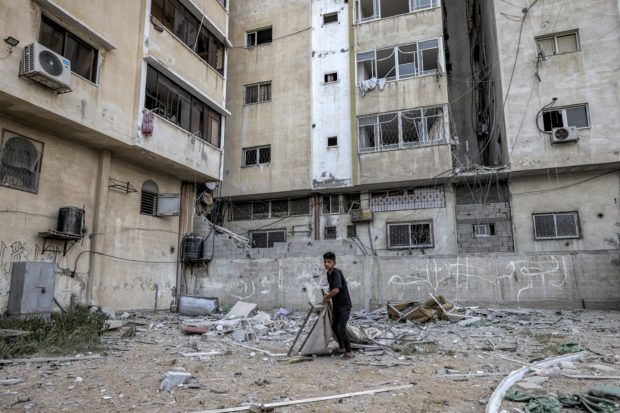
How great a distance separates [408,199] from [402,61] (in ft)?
19.3

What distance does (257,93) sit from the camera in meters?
19.2

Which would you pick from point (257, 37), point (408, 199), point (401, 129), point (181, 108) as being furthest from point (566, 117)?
point (181, 108)

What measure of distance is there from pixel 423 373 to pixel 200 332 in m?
5.55

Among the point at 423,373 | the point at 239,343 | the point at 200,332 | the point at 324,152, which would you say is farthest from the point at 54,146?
the point at 423,373

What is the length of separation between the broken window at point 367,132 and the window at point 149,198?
325 inches

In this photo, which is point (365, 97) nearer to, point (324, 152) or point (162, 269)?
point (324, 152)

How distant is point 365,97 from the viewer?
57.3 feet

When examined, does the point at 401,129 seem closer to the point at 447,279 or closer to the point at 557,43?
the point at 557,43

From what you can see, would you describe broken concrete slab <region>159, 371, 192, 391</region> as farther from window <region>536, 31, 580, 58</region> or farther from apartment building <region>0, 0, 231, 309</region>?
window <region>536, 31, 580, 58</region>

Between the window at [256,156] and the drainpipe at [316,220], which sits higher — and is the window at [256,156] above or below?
above

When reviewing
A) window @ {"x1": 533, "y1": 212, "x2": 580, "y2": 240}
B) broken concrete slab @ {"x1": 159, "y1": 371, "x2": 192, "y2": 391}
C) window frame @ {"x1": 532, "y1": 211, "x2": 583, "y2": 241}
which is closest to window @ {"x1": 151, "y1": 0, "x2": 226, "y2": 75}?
broken concrete slab @ {"x1": 159, "y1": 371, "x2": 192, "y2": 391}

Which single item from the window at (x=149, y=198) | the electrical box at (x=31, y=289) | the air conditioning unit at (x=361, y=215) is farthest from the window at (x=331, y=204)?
the electrical box at (x=31, y=289)

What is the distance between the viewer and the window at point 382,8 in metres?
17.6

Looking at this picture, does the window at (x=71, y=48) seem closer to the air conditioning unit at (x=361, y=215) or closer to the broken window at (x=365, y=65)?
the air conditioning unit at (x=361, y=215)
